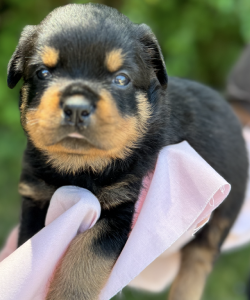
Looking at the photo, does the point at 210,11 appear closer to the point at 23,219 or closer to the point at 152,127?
the point at 152,127

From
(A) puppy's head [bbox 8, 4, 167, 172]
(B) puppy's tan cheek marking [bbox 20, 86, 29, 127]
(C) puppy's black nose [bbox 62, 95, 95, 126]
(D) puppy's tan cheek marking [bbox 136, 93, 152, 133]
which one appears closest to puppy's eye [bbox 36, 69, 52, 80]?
(A) puppy's head [bbox 8, 4, 167, 172]

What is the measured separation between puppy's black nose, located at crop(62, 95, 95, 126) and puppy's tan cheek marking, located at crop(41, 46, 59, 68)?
0.24m

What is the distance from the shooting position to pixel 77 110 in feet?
4.60

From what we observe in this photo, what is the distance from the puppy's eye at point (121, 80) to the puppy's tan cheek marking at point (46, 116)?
0.92 feet

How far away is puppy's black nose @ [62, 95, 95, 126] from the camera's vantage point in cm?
140

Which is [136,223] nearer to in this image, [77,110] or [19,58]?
[77,110]

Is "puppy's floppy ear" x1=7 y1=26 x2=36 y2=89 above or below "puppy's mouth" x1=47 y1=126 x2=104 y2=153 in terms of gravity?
above

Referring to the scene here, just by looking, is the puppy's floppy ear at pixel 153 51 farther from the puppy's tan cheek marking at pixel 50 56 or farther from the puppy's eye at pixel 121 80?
the puppy's tan cheek marking at pixel 50 56

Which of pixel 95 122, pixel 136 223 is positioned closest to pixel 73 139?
pixel 95 122

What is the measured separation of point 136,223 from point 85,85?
0.65 meters

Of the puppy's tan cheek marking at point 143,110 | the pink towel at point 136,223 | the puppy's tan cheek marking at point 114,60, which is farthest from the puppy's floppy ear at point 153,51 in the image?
the pink towel at point 136,223

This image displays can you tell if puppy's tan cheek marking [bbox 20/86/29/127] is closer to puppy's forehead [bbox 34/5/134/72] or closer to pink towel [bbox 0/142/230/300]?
puppy's forehead [bbox 34/5/134/72]

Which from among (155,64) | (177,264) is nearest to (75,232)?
(155,64)

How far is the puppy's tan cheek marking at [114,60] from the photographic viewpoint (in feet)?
5.06
